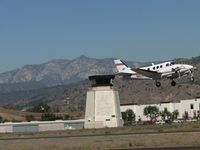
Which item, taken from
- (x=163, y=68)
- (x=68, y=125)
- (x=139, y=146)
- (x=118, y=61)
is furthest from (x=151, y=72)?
(x=68, y=125)

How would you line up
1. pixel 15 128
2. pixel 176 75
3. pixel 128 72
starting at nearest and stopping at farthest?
pixel 176 75
pixel 128 72
pixel 15 128

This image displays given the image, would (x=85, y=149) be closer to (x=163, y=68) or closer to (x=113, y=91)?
(x=163, y=68)

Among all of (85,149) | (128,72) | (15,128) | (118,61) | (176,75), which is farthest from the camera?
(15,128)

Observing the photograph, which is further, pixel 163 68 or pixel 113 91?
pixel 113 91

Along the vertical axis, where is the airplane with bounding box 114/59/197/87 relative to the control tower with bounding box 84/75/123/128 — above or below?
above

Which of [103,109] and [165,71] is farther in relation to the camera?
[103,109]

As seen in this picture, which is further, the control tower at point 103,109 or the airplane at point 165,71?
the control tower at point 103,109

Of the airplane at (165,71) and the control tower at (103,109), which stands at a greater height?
the airplane at (165,71)

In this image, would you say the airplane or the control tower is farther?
the control tower

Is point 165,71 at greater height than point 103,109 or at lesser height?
greater

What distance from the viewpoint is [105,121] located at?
15900 cm

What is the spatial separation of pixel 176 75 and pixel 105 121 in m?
43.4

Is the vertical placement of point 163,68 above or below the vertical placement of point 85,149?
above

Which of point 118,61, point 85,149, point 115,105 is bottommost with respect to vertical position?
point 85,149
